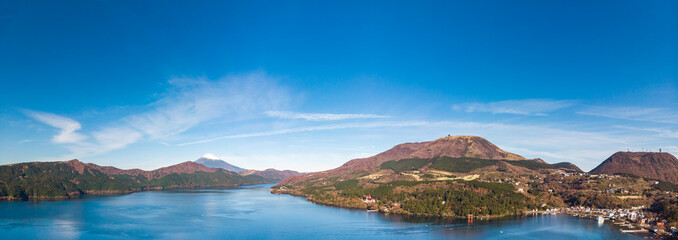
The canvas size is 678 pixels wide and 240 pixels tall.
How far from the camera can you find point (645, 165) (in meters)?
146

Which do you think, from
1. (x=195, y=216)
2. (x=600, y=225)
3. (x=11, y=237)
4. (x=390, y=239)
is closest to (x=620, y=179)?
(x=600, y=225)

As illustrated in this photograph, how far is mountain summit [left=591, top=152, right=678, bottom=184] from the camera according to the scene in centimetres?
13688

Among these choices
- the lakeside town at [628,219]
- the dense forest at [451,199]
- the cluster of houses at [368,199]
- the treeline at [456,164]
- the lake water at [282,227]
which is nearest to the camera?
the lake water at [282,227]

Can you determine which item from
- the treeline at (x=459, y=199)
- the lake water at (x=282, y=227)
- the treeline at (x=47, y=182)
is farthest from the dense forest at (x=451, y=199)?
the treeline at (x=47, y=182)

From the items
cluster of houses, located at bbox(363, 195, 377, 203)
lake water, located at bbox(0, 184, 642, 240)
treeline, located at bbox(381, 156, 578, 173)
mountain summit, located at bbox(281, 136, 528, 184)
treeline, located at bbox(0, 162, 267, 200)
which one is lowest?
lake water, located at bbox(0, 184, 642, 240)

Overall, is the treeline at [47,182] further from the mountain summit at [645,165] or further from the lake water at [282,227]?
the mountain summit at [645,165]

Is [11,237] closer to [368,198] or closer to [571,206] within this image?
Result: [368,198]

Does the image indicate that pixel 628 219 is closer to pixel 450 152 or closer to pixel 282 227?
pixel 282 227

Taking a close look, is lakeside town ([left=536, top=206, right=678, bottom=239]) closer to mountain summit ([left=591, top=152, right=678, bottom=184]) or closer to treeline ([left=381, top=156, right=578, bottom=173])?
treeline ([left=381, top=156, right=578, bottom=173])

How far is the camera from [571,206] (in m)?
93.2

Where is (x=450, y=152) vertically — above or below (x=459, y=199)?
above

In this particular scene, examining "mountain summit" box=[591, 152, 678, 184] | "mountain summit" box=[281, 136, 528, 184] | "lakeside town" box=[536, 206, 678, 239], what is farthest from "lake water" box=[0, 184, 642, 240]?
"mountain summit" box=[281, 136, 528, 184]

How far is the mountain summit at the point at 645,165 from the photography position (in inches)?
5389

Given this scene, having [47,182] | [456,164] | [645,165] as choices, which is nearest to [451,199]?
[456,164]
